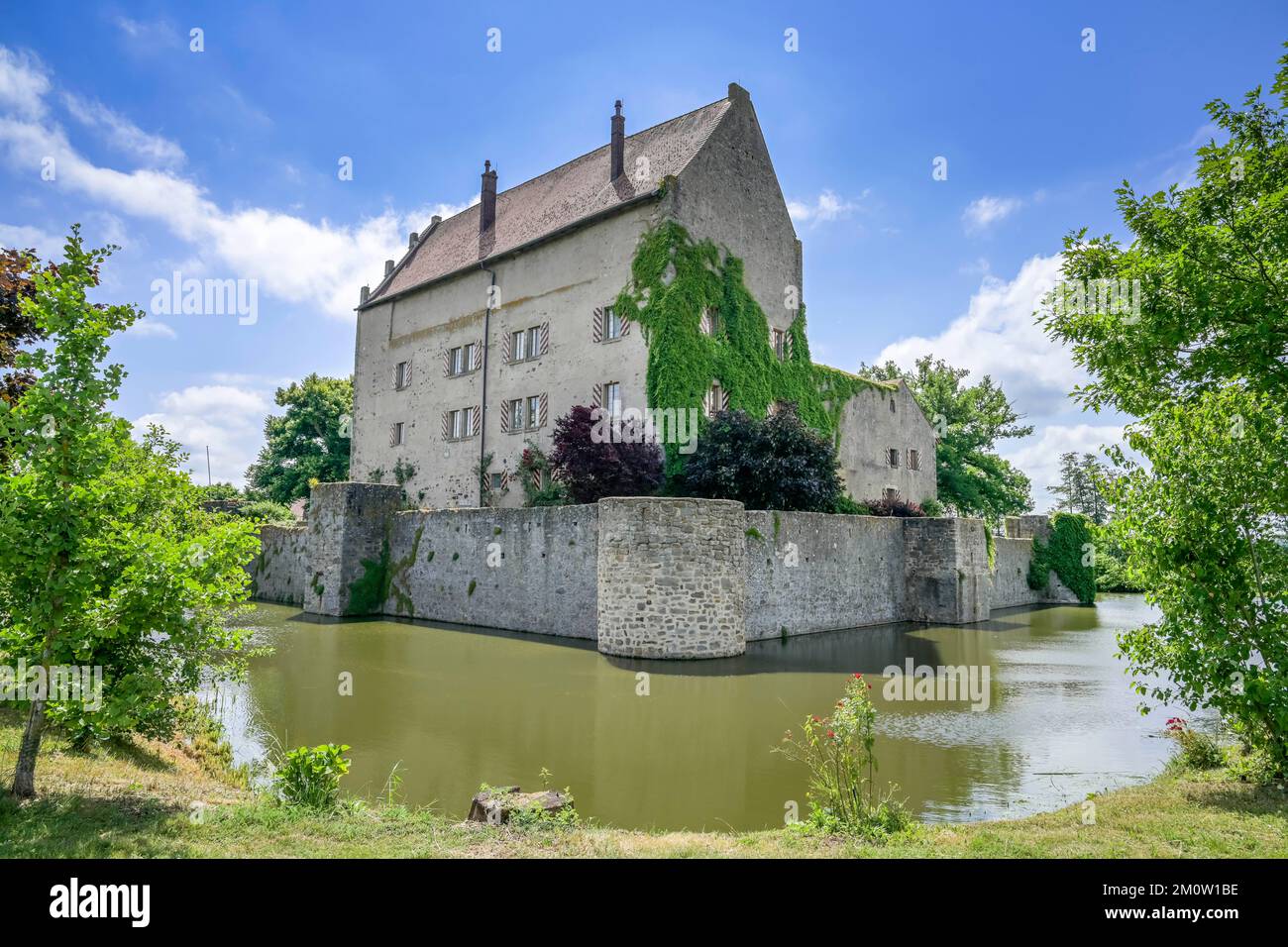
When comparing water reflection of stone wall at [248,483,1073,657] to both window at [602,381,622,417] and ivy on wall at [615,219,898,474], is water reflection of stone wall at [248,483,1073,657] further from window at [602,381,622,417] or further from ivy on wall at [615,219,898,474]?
window at [602,381,622,417]

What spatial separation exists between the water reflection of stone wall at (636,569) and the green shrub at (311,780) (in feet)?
33.9

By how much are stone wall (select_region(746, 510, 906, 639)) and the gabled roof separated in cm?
1164

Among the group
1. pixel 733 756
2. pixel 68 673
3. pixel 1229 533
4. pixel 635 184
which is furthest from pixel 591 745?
pixel 635 184

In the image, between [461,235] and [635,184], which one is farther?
[461,235]

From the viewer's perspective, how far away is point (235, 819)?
5.29 m

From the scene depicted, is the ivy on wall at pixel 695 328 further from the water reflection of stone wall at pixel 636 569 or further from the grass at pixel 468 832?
the grass at pixel 468 832

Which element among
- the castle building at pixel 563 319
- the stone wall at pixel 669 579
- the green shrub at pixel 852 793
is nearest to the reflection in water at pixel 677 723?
the stone wall at pixel 669 579

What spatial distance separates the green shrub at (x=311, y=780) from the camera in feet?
19.4

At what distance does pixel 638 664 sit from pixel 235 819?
1069 centimetres

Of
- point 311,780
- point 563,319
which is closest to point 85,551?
point 311,780

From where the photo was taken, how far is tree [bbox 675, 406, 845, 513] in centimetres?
2105
